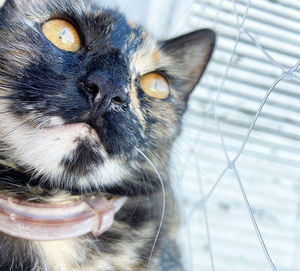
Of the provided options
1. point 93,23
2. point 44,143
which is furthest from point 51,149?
point 93,23

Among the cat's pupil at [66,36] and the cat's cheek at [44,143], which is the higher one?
the cat's pupil at [66,36]

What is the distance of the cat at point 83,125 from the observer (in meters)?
0.57

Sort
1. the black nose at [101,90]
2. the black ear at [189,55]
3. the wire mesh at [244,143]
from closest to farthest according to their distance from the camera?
the black nose at [101,90]
the wire mesh at [244,143]
the black ear at [189,55]

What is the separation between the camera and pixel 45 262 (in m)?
0.66

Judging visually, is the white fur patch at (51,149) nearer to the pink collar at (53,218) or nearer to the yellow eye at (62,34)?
the pink collar at (53,218)

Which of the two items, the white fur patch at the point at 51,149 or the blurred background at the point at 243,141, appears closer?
the white fur patch at the point at 51,149

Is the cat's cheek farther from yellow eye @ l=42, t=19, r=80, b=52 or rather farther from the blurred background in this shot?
the blurred background

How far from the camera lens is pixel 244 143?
2.08 feet

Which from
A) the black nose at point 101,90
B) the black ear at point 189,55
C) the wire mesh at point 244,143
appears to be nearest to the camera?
the black nose at point 101,90

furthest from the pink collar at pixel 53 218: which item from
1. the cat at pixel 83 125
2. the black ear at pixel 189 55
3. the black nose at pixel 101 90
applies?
the black ear at pixel 189 55

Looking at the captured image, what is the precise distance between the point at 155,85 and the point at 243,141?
255mm

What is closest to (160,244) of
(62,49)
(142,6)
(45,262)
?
(45,262)

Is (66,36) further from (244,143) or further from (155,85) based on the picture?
(244,143)

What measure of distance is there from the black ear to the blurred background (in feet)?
0.21
